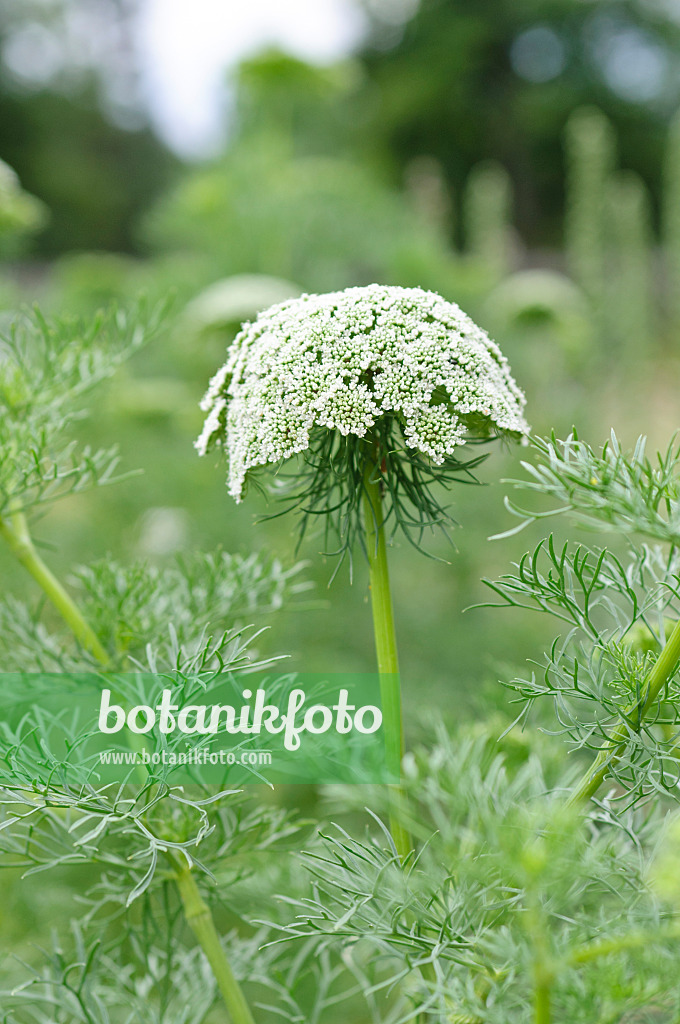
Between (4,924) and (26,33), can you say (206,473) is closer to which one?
(4,924)

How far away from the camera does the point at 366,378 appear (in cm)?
49

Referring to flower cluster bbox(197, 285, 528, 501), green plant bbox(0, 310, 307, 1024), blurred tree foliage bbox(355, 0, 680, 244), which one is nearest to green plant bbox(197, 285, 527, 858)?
flower cluster bbox(197, 285, 528, 501)

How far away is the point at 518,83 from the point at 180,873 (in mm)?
10250

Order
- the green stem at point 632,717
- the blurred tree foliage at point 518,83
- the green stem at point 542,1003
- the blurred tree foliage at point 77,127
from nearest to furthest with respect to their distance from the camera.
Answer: the green stem at point 542,1003 < the green stem at point 632,717 < the blurred tree foliage at point 518,83 < the blurred tree foliage at point 77,127

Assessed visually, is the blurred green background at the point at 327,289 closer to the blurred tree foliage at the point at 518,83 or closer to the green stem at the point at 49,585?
the green stem at the point at 49,585

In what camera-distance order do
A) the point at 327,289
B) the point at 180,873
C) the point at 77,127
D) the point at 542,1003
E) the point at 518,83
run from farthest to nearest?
1. the point at 77,127
2. the point at 518,83
3. the point at 327,289
4. the point at 180,873
5. the point at 542,1003

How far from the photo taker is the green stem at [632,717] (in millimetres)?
422

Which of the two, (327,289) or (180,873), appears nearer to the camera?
(180,873)

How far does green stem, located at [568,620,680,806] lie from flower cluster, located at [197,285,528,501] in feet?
0.53

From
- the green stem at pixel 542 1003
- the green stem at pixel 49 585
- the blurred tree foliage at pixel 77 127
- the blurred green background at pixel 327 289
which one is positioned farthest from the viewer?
the blurred tree foliage at pixel 77 127

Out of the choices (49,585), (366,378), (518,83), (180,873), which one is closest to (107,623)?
(49,585)

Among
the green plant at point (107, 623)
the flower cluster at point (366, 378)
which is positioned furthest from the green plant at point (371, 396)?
the green plant at point (107, 623)

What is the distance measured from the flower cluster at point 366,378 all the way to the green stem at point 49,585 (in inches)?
8.3

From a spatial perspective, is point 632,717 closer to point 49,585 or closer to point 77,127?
point 49,585
